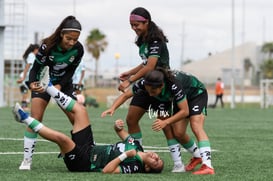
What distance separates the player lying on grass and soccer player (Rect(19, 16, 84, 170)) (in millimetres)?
258

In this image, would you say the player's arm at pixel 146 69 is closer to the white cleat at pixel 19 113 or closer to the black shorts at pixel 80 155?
the black shorts at pixel 80 155

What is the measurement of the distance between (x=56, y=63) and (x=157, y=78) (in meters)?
1.48

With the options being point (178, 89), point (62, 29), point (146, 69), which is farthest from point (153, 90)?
point (62, 29)

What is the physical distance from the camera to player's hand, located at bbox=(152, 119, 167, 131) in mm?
8867

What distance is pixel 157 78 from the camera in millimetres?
9000

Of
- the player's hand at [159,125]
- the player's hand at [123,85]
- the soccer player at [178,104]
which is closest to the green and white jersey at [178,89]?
the soccer player at [178,104]

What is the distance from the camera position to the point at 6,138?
47.3 ft

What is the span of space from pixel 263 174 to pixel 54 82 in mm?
2874

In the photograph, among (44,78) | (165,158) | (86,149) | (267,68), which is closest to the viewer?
(86,149)

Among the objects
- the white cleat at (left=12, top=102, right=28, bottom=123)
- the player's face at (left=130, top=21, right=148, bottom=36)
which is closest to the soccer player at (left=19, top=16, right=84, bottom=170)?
the white cleat at (left=12, top=102, right=28, bottom=123)

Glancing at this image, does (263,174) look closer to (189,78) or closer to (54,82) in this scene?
(189,78)

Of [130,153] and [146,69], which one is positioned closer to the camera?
[130,153]

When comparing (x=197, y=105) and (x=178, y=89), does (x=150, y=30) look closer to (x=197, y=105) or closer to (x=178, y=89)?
(x=178, y=89)

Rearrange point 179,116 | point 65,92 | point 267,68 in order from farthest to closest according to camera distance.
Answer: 1. point 267,68
2. point 65,92
3. point 179,116
